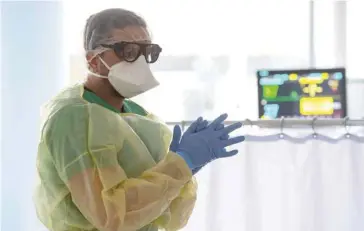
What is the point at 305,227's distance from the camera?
4.59ft

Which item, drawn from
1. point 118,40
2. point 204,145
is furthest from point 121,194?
point 118,40

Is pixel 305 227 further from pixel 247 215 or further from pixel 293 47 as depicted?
pixel 293 47

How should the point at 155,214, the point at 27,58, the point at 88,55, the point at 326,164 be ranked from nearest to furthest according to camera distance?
the point at 155,214 → the point at 88,55 → the point at 326,164 → the point at 27,58

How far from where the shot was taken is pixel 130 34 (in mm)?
1037

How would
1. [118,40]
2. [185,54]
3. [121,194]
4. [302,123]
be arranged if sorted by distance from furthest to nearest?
1. [185,54]
2. [302,123]
3. [118,40]
4. [121,194]

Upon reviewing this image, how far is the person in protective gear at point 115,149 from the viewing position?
0.93m

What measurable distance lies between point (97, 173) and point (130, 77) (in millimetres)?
210

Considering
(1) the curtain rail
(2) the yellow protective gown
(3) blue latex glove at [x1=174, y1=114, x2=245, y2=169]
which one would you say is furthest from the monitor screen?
(2) the yellow protective gown

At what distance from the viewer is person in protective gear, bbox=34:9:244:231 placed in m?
0.93

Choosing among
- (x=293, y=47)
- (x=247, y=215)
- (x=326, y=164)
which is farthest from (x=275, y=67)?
(x=247, y=215)

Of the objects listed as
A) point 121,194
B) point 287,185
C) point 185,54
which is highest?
point 185,54

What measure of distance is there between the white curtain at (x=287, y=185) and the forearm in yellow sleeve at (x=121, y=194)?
0.50m

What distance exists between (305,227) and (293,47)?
538 millimetres

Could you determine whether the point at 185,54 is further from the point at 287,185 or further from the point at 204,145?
the point at 204,145
